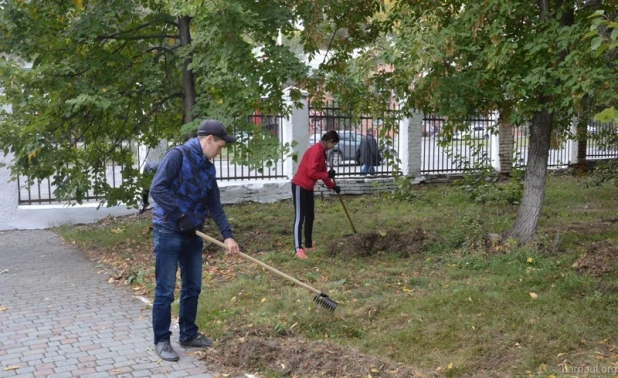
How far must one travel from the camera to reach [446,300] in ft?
21.0

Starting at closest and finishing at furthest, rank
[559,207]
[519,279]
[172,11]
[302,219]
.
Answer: [519,279] < [172,11] < [302,219] < [559,207]

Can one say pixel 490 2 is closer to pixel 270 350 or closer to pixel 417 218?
pixel 270 350

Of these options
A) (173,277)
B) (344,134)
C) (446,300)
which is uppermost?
(344,134)

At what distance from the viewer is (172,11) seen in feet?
24.9

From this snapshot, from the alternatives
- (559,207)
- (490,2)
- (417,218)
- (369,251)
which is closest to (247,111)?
(369,251)

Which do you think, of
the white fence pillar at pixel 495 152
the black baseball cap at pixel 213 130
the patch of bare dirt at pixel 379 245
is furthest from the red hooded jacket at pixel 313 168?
the white fence pillar at pixel 495 152

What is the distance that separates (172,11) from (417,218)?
5.88 metres

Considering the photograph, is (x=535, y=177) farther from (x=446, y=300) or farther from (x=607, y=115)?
(x=607, y=115)

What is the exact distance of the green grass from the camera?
5.32m

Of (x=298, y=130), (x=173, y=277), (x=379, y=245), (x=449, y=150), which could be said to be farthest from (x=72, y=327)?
(x=449, y=150)

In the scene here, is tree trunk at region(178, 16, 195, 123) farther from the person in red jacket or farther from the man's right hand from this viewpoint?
the man's right hand

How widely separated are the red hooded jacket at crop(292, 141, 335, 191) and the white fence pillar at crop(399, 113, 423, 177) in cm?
739

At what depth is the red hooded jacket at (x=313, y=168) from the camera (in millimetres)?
8805

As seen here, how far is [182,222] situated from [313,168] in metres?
3.91
